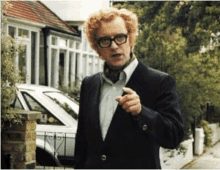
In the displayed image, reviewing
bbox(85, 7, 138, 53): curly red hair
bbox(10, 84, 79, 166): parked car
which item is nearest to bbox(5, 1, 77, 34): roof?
bbox(10, 84, 79, 166): parked car

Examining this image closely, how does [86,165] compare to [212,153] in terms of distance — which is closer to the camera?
[86,165]

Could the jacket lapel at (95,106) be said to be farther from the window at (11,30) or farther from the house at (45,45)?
the window at (11,30)

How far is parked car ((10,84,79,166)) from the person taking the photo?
6.97 m

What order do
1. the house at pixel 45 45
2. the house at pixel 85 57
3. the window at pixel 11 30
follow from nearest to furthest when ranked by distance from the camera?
the window at pixel 11 30, the house at pixel 45 45, the house at pixel 85 57

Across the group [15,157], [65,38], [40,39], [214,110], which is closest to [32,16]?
[40,39]

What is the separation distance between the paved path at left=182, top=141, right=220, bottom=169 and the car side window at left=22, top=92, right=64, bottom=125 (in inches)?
252

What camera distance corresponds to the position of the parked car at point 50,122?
6973mm

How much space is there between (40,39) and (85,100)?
42.6ft

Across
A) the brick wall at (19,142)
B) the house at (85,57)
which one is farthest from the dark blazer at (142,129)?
the house at (85,57)

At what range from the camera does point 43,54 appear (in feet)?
51.1

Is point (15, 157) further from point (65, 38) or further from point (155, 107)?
point (65, 38)

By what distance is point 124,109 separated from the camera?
88.8 inches

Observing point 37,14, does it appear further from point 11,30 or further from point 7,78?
point 7,78

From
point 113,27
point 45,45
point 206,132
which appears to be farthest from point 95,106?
point 206,132
